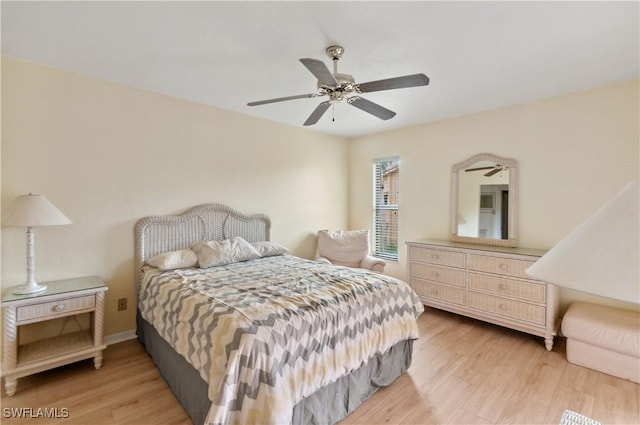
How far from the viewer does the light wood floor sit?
189cm

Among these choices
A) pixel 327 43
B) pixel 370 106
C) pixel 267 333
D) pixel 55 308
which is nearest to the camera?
pixel 267 333

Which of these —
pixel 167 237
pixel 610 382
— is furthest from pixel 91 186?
pixel 610 382

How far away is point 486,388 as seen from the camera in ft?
7.16

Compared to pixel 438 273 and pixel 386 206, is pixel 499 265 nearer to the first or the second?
pixel 438 273

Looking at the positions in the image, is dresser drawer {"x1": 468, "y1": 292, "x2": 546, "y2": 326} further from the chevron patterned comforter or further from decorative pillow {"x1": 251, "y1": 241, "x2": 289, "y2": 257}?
decorative pillow {"x1": 251, "y1": 241, "x2": 289, "y2": 257}

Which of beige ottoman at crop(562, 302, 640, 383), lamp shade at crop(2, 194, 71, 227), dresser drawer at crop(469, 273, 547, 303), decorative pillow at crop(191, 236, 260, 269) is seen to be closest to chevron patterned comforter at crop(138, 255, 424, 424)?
decorative pillow at crop(191, 236, 260, 269)

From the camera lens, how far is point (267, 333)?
1577mm

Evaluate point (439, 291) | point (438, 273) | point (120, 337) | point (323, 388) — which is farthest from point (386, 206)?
point (120, 337)

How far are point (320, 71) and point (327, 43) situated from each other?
1.56 ft

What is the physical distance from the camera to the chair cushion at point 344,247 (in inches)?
160

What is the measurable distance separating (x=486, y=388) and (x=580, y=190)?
2.29 metres

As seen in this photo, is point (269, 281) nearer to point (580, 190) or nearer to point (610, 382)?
point (610, 382)

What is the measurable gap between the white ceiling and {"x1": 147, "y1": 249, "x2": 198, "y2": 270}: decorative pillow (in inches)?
67.2

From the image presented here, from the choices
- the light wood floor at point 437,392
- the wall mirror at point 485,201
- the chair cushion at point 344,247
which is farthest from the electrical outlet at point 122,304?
the wall mirror at point 485,201
